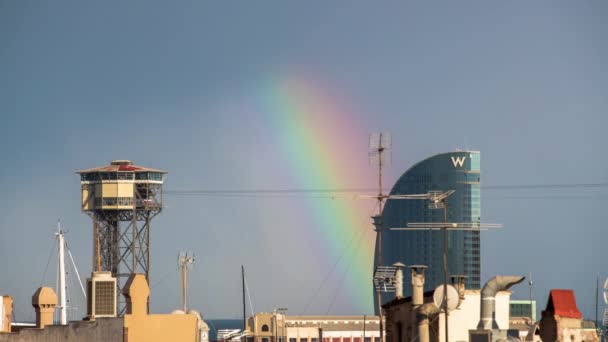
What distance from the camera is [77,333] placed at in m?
46.0

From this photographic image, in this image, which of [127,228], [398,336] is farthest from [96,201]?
[398,336]

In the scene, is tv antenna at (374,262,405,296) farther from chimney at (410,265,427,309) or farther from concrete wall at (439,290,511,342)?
chimney at (410,265,427,309)

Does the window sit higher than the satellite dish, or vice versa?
the window

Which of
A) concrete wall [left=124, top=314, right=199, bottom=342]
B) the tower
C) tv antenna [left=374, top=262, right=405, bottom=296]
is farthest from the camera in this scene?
the tower

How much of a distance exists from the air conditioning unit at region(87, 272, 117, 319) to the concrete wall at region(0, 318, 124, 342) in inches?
139

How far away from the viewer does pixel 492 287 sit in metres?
53.2

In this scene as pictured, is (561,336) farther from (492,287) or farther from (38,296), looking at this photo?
(38,296)

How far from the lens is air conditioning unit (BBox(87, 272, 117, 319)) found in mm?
49719

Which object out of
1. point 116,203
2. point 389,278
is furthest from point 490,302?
point 116,203

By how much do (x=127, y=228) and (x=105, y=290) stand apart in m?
133

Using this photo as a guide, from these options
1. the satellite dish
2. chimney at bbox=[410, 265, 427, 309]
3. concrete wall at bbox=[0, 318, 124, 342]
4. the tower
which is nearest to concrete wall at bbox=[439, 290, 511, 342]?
chimney at bbox=[410, 265, 427, 309]

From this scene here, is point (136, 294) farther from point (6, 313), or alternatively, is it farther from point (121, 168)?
point (121, 168)

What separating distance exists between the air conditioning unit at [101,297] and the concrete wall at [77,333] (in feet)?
11.6

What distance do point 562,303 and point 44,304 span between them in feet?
68.2
